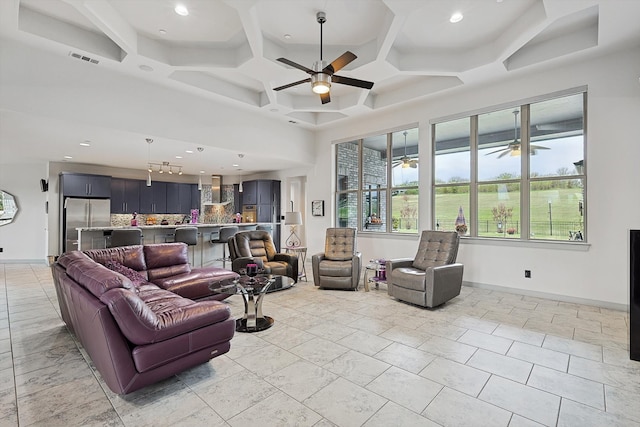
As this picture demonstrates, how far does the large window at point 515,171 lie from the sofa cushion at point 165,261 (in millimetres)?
4573

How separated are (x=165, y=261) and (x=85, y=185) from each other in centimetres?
532

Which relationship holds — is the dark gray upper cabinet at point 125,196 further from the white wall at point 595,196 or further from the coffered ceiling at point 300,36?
the white wall at point 595,196

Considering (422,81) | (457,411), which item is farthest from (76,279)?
(422,81)

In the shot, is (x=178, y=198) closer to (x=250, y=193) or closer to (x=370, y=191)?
(x=250, y=193)

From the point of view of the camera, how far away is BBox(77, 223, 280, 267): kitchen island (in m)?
5.86

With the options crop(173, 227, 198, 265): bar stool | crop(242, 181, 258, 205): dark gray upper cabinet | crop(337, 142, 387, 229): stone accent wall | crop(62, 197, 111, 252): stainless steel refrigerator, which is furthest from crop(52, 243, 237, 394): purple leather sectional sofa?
crop(242, 181, 258, 205): dark gray upper cabinet

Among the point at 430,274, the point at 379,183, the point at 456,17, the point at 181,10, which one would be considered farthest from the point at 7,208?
the point at 456,17

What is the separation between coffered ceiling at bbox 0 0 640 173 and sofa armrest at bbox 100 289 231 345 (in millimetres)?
3014

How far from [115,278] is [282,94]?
480 cm

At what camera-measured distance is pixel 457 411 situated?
198 centimetres

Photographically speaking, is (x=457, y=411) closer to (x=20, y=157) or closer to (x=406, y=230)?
(x=406, y=230)

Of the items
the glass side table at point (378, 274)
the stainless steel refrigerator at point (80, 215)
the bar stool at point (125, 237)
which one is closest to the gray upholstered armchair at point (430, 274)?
the glass side table at point (378, 274)

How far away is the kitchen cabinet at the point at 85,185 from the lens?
7578 mm

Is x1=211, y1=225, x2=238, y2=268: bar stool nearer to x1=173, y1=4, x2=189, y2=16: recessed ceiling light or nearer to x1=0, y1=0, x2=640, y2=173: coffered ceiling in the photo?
x1=0, y1=0, x2=640, y2=173: coffered ceiling
